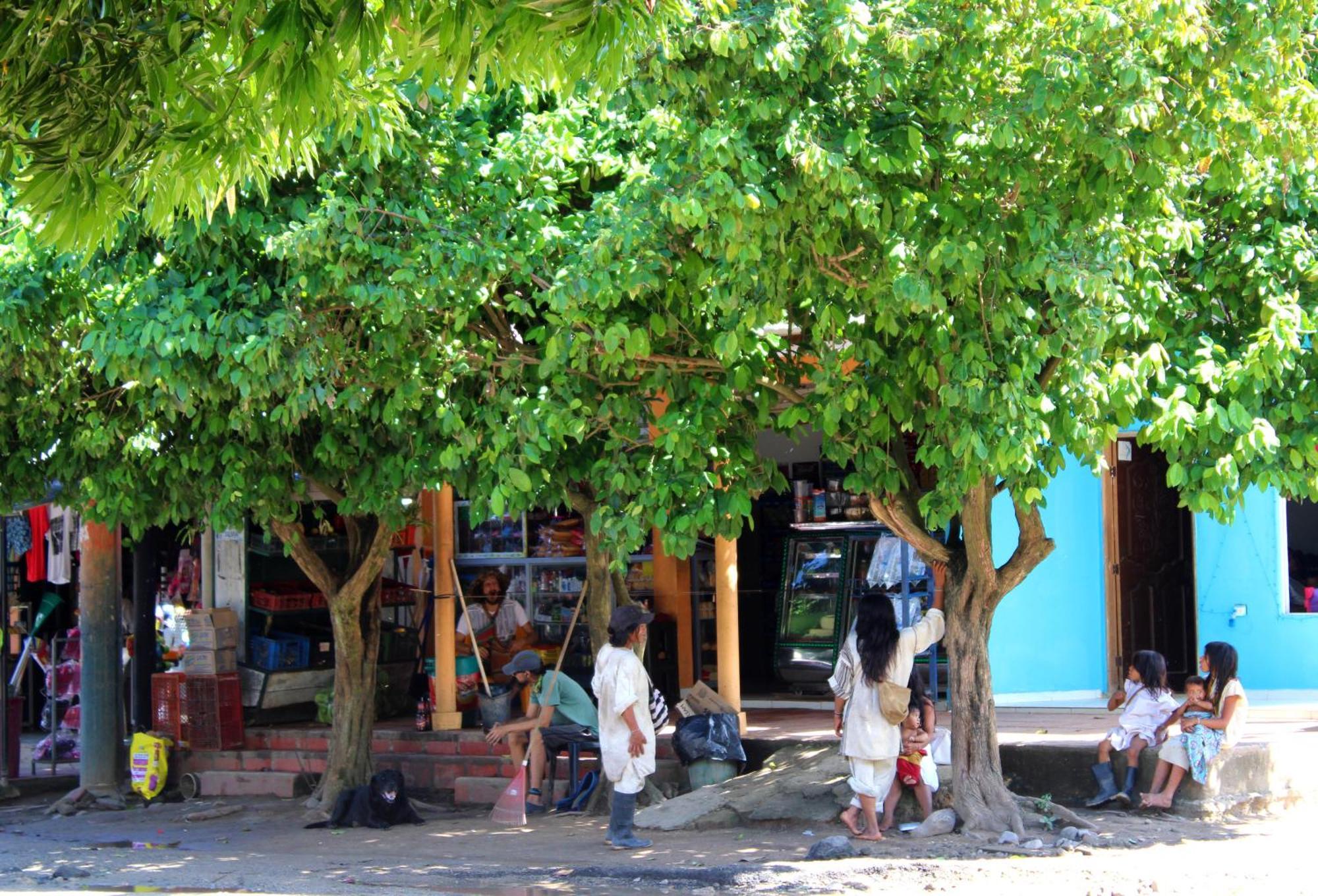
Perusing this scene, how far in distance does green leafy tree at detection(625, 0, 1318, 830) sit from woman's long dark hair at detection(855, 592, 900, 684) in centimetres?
100

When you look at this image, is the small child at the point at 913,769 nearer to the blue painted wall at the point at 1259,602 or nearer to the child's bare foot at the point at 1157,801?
the child's bare foot at the point at 1157,801

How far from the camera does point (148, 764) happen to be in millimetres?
12867

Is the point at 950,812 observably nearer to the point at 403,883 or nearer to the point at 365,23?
the point at 403,883

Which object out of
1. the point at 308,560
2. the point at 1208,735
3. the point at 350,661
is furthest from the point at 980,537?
the point at 308,560

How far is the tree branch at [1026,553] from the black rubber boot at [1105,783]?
63.0 inches

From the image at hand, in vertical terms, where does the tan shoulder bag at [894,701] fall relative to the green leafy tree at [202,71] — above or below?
below

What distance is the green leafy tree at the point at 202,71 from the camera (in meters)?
5.02

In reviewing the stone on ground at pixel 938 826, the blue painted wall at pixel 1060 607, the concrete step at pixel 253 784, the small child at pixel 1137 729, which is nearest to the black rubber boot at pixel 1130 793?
the small child at pixel 1137 729

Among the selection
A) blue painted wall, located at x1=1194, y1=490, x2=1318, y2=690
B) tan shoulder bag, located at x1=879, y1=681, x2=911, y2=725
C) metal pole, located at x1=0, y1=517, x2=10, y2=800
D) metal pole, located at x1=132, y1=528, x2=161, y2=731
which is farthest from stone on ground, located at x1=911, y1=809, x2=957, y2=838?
metal pole, located at x1=0, y1=517, x2=10, y2=800

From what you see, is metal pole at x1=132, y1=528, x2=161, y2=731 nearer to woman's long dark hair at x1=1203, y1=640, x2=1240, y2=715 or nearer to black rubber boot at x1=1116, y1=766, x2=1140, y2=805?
black rubber boot at x1=1116, y1=766, x2=1140, y2=805

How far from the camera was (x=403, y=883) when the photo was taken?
885 cm

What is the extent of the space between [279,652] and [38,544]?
392 cm

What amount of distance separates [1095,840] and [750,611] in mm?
7518

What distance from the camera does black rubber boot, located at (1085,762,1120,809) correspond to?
9688mm
